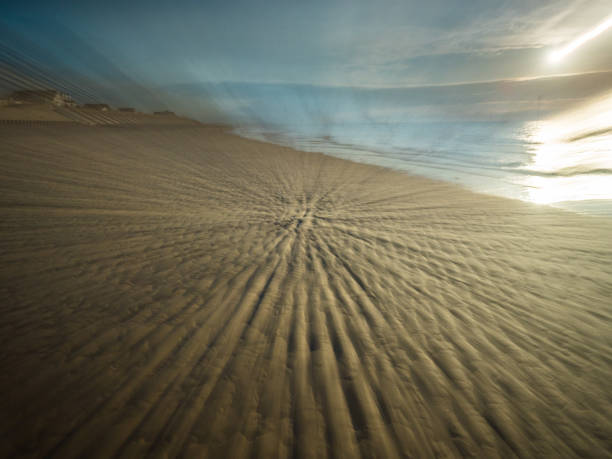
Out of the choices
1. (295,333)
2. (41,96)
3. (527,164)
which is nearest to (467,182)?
(527,164)

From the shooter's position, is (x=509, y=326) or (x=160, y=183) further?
(x=160, y=183)

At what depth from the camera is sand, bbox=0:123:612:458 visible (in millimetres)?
2127

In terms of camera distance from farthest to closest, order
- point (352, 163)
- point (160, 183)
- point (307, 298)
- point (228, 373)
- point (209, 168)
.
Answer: point (352, 163) → point (209, 168) → point (160, 183) → point (307, 298) → point (228, 373)

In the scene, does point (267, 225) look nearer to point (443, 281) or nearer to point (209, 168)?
point (443, 281)

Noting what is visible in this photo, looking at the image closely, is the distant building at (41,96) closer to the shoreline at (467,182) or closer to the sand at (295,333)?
the sand at (295,333)

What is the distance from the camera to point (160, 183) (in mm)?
8672

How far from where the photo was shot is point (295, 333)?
124 inches

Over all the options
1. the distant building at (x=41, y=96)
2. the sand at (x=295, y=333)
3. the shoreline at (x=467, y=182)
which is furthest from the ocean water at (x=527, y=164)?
the distant building at (x=41, y=96)

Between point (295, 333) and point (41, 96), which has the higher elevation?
point (41, 96)

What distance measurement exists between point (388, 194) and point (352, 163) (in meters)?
6.63

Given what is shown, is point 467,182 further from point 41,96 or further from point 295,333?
point 41,96

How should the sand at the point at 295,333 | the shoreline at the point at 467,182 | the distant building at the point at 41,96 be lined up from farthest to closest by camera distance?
the distant building at the point at 41,96
the shoreline at the point at 467,182
the sand at the point at 295,333

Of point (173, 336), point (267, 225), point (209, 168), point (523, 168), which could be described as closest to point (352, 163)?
point (209, 168)

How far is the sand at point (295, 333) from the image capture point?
213 cm
